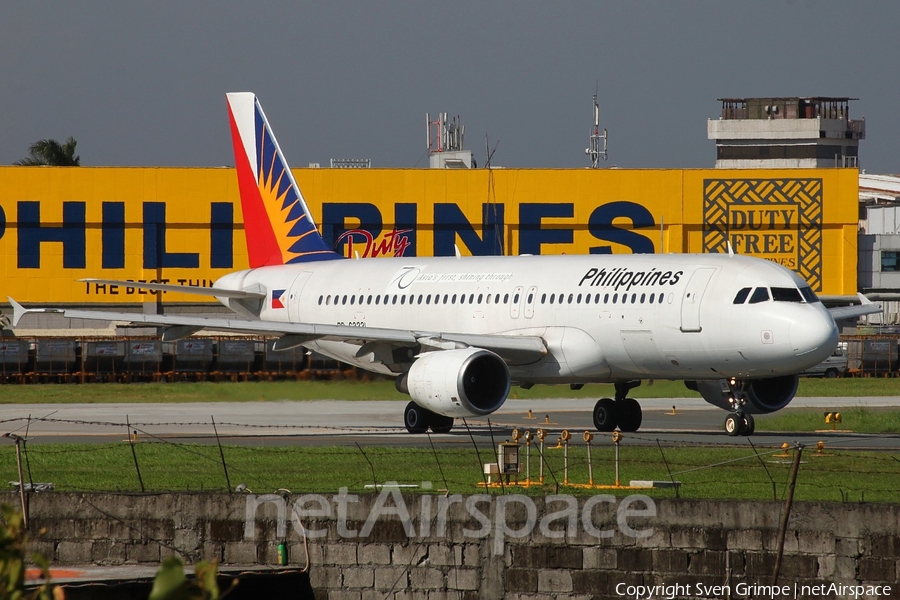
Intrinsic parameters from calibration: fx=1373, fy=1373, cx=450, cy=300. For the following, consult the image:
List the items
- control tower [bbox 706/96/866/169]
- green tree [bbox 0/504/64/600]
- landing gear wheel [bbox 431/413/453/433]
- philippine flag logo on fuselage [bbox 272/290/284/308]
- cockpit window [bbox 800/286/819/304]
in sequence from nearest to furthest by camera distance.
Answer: green tree [bbox 0/504/64/600], cockpit window [bbox 800/286/819/304], landing gear wheel [bbox 431/413/453/433], philippine flag logo on fuselage [bbox 272/290/284/308], control tower [bbox 706/96/866/169]

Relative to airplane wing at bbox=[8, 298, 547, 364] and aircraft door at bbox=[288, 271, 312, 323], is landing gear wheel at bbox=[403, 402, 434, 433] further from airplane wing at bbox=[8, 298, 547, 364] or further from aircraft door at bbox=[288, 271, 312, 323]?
aircraft door at bbox=[288, 271, 312, 323]

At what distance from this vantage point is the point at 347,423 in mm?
32031

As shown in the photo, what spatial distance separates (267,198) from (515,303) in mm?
10883

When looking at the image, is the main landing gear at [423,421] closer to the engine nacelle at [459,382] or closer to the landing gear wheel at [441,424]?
the landing gear wheel at [441,424]

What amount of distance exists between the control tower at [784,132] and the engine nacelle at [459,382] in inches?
4592

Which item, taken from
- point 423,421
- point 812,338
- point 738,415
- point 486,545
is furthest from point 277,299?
point 486,545

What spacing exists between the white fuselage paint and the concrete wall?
39.3 ft

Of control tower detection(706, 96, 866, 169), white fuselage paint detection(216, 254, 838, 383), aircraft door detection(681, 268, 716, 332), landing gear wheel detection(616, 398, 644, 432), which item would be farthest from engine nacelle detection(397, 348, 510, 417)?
control tower detection(706, 96, 866, 169)

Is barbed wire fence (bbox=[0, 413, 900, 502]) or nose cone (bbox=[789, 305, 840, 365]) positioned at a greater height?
nose cone (bbox=[789, 305, 840, 365])

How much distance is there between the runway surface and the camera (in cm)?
2648

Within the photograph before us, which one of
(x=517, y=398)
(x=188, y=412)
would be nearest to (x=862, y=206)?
(x=517, y=398)

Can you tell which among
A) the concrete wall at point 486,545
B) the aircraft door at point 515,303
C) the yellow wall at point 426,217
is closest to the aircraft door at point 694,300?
the aircraft door at point 515,303

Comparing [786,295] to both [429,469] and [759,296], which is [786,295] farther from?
[429,469]

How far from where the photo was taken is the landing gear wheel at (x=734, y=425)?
90.0 feet
